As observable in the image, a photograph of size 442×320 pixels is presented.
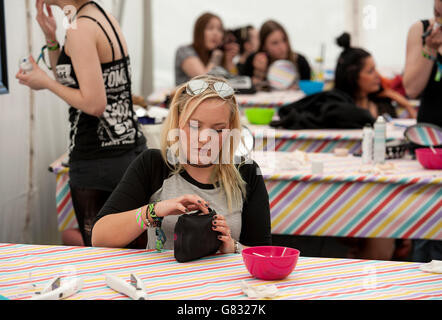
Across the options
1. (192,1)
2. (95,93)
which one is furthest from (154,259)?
(192,1)

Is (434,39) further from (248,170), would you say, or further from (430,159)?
(248,170)

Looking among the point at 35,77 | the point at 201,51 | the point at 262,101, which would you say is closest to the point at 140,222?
the point at 35,77

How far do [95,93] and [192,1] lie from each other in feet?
20.5

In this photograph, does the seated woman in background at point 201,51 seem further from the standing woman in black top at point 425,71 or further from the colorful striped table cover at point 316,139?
the standing woman in black top at point 425,71

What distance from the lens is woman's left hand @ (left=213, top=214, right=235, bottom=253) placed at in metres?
1.69

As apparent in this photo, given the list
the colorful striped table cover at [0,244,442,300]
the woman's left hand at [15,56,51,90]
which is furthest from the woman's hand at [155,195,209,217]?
the woman's left hand at [15,56,51,90]

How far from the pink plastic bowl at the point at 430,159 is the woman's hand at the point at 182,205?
1.63 meters

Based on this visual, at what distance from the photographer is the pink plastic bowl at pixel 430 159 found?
2942 mm

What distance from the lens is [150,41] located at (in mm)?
7293

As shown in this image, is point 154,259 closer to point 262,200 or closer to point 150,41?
point 262,200

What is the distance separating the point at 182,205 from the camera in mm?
1670

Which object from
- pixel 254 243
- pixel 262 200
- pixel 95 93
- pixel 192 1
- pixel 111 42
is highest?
pixel 192 1

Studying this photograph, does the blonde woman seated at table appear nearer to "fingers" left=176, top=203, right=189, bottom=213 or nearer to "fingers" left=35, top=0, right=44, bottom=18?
"fingers" left=176, top=203, right=189, bottom=213

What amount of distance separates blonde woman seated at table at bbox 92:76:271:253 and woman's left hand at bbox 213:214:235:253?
1.1 inches
